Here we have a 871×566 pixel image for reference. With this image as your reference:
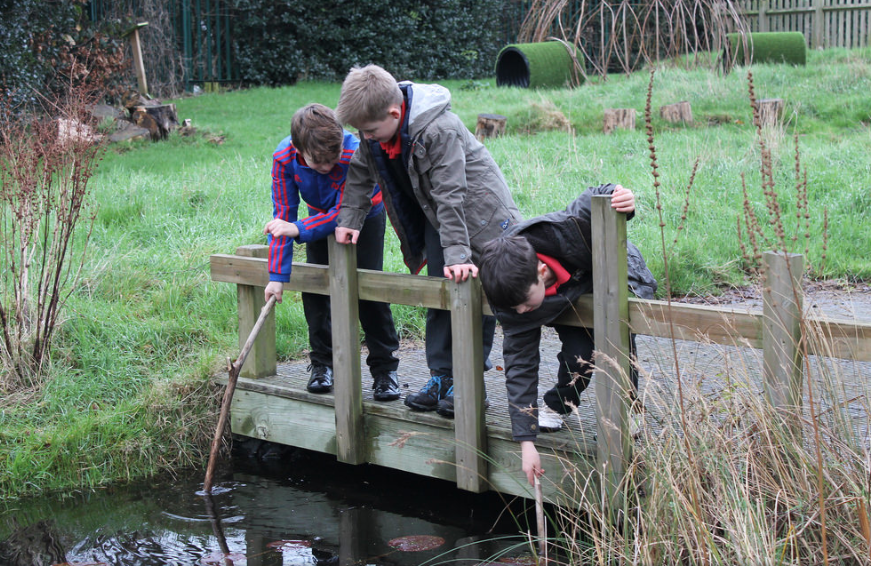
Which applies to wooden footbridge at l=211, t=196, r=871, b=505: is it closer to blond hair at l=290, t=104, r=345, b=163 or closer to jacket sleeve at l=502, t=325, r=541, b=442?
jacket sleeve at l=502, t=325, r=541, b=442

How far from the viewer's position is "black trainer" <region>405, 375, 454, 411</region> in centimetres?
396

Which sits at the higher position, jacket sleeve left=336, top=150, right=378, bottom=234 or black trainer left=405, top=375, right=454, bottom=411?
jacket sleeve left=336, top=150, right=378, bottom=234

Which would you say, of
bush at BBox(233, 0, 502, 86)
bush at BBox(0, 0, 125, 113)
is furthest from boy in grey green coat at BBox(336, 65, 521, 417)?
bush at BBox(233, 0, 502, 86)

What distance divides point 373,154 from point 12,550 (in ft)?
8.04

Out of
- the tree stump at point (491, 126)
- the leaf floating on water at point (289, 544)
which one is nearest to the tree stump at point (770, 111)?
the tree stump at point (491, 126)

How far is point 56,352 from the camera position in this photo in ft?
17.6

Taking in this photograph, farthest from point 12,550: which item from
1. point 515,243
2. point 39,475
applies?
point 515,243

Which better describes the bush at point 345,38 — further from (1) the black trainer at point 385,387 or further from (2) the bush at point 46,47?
(1) the black trainer at point 385,387

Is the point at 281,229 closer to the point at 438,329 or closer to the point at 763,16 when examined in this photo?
the point at 438,329

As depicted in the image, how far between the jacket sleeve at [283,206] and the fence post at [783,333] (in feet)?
6.81

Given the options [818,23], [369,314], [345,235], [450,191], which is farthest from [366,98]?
[818,23]

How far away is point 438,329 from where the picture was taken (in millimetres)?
3916

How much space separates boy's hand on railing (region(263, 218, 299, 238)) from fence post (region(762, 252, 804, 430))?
2.02 m

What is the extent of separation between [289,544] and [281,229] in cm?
142
